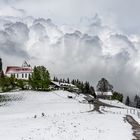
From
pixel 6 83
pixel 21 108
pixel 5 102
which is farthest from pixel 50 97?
pixel 6 83

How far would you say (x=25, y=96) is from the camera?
143 meters

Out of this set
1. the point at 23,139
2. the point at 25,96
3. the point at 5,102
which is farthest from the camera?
the point at 25,96

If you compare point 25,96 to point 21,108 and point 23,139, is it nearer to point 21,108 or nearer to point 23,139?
point 21,108

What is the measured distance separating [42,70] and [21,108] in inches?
2695

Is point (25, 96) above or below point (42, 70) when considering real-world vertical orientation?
below

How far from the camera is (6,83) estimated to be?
186500 millimetres

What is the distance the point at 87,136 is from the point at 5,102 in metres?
90.9

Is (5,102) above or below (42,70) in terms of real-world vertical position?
below

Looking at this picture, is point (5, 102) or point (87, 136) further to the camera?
point (5, 102)

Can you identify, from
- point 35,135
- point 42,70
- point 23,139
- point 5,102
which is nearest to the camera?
point 23,139

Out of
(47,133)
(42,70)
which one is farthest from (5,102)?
(47,133)

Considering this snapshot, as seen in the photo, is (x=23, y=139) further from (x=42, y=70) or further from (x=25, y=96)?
(x=42, y=70)

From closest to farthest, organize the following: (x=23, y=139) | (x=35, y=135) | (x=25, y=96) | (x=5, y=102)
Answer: (x=23, y=139), (x=35, y=135), (x=5, y=102), (x=25, y=96)

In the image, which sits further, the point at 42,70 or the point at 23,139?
the point at 42,70
